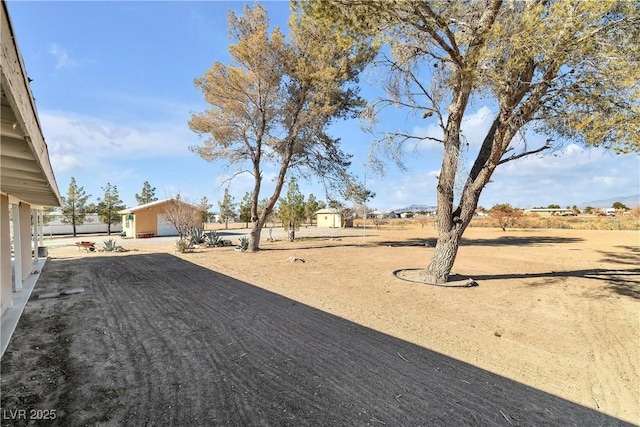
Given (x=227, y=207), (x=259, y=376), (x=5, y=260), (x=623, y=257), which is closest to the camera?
(x=259, y=376)

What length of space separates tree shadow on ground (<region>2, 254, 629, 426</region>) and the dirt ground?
18 millimetres

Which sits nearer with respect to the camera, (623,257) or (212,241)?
(623,257)

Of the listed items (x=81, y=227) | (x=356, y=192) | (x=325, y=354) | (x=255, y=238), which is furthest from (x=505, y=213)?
(x=81, y=227)

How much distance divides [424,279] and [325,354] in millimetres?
5486

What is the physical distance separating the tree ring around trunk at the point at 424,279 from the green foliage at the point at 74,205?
32580mm

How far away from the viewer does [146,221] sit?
27984mm

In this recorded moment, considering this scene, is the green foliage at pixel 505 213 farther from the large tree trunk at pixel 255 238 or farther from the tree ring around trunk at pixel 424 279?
the tree ring around trunk at pixel 424 279

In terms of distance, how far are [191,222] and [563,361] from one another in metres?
19.5

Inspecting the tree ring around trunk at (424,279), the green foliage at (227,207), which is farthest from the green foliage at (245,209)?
the tree ring around trunk at (424,279)

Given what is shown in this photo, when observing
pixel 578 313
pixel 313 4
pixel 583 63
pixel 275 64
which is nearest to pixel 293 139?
pixel 275 64

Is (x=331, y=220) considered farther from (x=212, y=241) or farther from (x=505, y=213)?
(x=212, y=241)

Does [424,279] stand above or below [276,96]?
below

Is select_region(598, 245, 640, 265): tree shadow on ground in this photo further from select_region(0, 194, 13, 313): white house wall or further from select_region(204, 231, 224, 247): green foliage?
select_region(0, 194, 13, 313): white house wall

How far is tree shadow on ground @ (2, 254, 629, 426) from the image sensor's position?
288 cm
